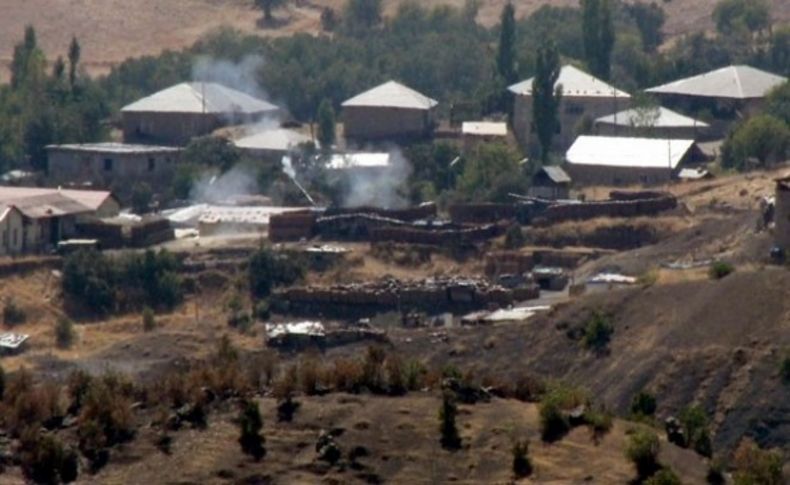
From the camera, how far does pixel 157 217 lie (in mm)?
84312

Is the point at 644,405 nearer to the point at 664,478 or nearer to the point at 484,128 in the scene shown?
the point at 664,478

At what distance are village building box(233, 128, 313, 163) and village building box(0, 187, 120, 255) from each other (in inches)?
417

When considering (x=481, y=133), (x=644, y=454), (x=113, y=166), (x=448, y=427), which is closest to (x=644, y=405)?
(x=448, y=427)

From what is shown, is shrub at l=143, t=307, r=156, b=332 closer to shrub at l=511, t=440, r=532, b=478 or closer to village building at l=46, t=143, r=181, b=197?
village building at l=46, t=143, r=181, b=197

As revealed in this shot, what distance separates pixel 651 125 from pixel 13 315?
1001 inches

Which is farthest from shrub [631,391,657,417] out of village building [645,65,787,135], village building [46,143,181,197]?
village building [645,65,787,135]

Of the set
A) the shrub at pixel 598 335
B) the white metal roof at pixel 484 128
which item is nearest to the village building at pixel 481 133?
the white metal roof at pixel 484 128

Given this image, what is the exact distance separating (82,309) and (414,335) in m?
→ 10.4

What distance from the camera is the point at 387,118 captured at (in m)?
97.6

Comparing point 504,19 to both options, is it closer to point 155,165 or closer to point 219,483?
point 155,165

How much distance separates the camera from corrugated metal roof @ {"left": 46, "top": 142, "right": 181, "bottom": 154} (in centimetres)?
9238

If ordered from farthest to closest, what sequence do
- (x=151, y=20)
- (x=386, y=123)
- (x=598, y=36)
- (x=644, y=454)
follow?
(x=151, y=20)
(x=598, y=36)
(x=386, y=123)
(x=644, y=454)

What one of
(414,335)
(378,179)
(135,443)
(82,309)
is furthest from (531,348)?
(378,179)

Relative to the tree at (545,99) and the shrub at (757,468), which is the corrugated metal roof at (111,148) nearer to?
the tree at (545,99)
